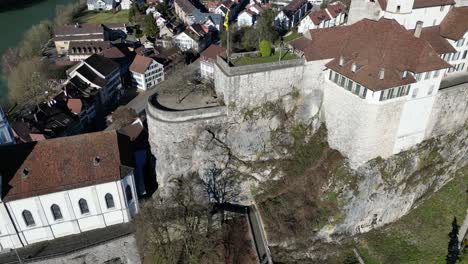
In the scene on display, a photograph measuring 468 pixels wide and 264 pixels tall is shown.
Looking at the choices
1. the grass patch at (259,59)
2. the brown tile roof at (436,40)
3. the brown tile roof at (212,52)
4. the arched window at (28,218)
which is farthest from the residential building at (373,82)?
the brown tile roof at (212,52)

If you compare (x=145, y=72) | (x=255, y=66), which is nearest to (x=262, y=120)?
(x=255, y=66)

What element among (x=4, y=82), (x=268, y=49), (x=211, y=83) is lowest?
(x=4, y=82)

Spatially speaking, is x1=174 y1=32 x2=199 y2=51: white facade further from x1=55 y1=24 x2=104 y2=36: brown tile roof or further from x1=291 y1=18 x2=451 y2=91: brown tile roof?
x1=291 y1=18 x2=451 y2=91: brown tile roof

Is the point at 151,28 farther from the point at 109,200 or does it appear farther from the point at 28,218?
the point at 28,218

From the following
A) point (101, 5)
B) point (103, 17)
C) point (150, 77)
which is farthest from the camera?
point (101, 5)

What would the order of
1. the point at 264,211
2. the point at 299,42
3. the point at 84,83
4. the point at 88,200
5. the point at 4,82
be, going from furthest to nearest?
1. the point at 4,82
2. the point at 84,83
3. the point at 299,42
4. the point at 264,211
5. the point at 88,200

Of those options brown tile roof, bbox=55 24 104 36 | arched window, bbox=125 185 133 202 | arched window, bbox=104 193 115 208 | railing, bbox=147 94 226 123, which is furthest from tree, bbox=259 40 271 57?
brown tile roof, bbox=55 24 104 36

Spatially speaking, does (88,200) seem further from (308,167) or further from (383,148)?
(383,148)

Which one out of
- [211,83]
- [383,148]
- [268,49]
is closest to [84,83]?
[211,83]
